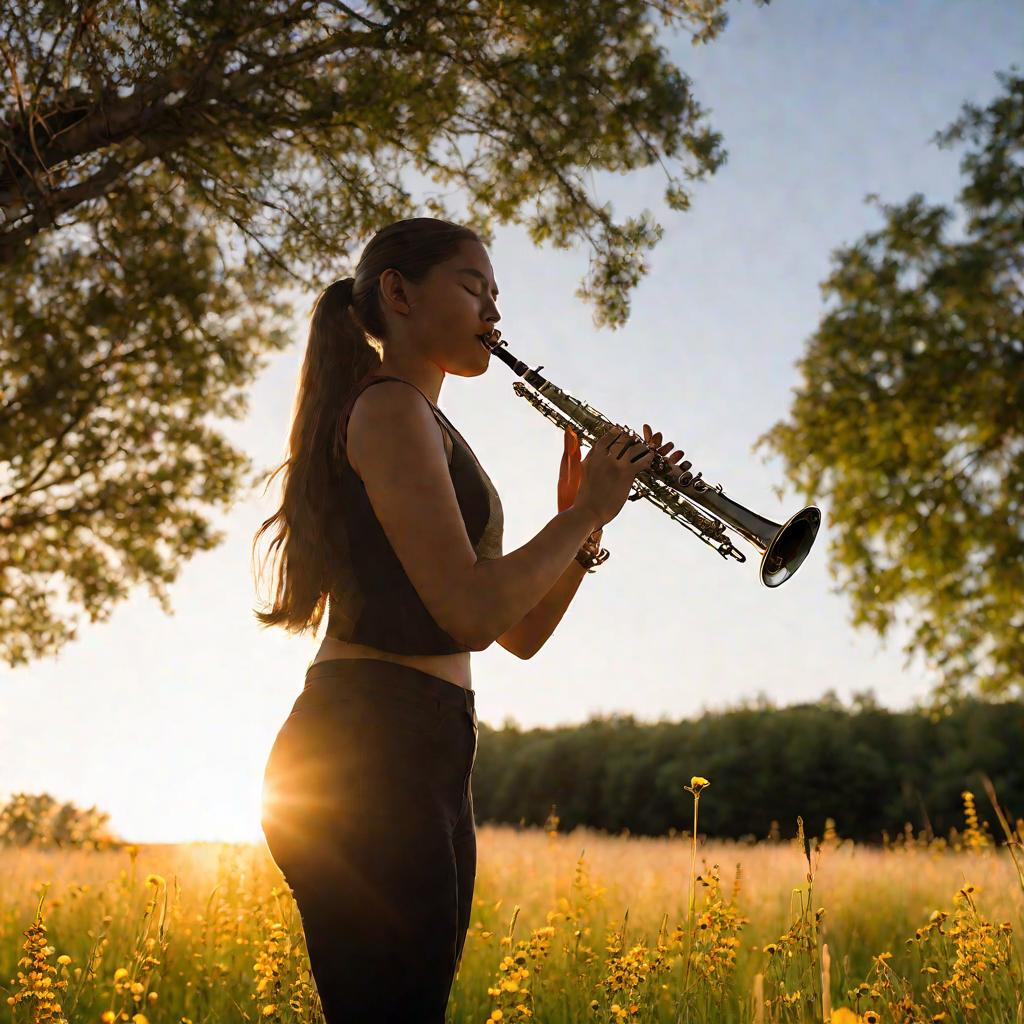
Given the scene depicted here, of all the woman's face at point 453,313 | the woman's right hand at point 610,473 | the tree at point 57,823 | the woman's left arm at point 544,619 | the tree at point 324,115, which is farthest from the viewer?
the tree at point 57,823

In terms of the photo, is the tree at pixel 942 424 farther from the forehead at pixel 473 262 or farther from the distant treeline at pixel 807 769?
the forehead at pixel 473 262

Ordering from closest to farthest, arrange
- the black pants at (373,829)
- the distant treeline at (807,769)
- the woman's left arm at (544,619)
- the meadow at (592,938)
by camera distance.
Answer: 1. the black pants at (373,829)
2. the woman's left arm at (544,619)
3. the meadow at (592,938)
4. the distant treeline at (807,769)

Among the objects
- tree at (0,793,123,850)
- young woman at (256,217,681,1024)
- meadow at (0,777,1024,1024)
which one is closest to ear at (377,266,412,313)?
young woman at (256,217,681,1024)

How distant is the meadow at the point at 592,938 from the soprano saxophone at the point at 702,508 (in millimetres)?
823

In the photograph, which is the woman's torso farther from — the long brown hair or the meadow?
the meadow

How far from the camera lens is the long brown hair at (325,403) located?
2467 mm

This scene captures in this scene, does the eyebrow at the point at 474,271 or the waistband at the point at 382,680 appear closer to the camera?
the waistband at the point at 382,680

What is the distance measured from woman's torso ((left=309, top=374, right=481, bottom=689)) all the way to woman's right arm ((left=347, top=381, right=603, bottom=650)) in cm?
12

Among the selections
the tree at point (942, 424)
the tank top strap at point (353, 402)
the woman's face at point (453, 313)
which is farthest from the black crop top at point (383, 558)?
the tree at point (942, 424)

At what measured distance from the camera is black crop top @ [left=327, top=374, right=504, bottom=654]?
7.52ft

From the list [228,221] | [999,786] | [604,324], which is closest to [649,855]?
[604,324]

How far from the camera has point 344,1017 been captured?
2.10 meters

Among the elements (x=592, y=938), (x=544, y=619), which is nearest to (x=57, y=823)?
(x=592, y=938)

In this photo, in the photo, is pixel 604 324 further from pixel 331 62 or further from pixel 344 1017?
pixel 344 1017
